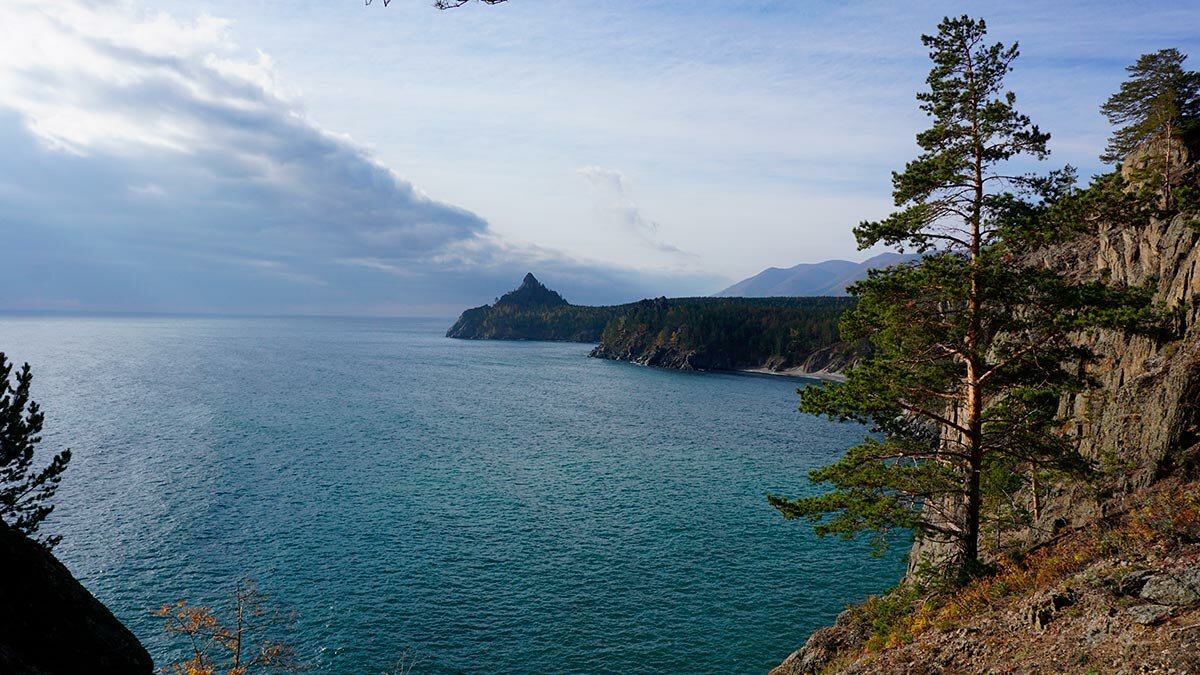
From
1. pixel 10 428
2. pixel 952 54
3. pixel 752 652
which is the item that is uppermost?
pixel 952 54

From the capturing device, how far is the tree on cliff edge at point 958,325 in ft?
58.9

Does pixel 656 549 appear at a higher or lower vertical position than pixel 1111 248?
lower

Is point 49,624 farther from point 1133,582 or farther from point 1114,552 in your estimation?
point 1114,552

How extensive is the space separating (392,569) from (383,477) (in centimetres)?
2327

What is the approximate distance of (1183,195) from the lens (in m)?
17.5

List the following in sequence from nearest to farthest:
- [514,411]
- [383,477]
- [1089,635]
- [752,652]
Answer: [1089,635] < [752,652] < [383,477] < [514,411]

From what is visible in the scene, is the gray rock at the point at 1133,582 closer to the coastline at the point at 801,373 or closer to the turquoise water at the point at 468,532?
the turquoise water at the point at 468,532

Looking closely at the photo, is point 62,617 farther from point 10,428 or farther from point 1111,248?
point 1111,248

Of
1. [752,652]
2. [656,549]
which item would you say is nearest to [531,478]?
[656,549]

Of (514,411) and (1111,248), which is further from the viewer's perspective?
(514,411)

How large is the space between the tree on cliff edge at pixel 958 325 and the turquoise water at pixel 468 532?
16.9 metres

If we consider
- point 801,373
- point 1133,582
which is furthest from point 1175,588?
point 801,373

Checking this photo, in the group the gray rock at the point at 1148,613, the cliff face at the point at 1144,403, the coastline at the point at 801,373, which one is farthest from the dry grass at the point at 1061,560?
the coastline at the point at 801,373

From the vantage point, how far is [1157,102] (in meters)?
41.9
